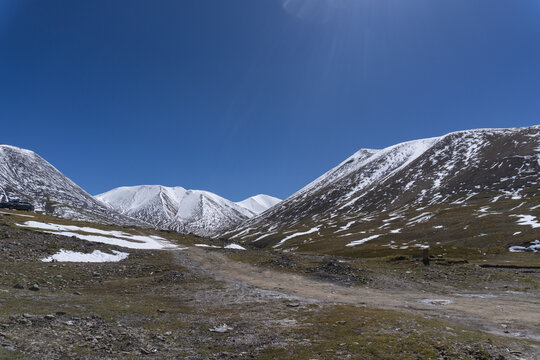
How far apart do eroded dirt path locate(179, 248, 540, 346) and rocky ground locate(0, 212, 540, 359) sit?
0.30ft

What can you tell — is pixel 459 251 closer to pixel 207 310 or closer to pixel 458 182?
pixel 207 310

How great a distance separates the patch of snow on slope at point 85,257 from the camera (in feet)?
104

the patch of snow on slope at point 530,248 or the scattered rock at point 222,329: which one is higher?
the patch of snow on slope at point 530,248

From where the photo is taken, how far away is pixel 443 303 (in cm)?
2088

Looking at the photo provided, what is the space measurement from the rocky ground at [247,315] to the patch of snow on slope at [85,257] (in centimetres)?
141

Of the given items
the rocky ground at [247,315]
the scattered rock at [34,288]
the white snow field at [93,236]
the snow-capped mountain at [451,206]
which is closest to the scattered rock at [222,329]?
the rocky ground at [247,315]

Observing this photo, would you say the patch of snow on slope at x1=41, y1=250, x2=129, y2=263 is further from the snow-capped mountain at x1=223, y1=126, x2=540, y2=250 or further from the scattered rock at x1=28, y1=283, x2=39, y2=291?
the snow-capped mountain at x1=223, y1=126, x2=540, y2=250

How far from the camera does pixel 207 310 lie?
1772 cm

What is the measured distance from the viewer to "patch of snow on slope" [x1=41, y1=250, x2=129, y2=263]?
3158cm

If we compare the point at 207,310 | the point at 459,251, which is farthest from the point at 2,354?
the point at 459,251

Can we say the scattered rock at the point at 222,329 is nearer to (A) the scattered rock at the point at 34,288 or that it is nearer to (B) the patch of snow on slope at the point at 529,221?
(A) the scattered rock at the point at 34,288

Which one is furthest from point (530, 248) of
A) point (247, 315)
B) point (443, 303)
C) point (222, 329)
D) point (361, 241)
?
point (222, 329)

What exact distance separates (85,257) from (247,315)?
89.6 feet

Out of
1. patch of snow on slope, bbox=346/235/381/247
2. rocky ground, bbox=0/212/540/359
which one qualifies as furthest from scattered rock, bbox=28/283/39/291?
patch of snow on slope, bbox=346/235/381/247
